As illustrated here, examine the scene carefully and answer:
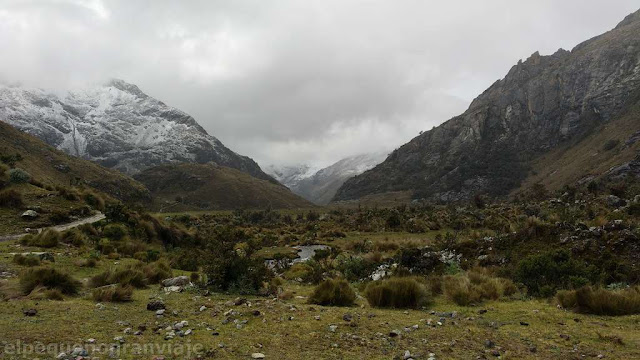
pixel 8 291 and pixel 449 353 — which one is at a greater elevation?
pixel 8 291

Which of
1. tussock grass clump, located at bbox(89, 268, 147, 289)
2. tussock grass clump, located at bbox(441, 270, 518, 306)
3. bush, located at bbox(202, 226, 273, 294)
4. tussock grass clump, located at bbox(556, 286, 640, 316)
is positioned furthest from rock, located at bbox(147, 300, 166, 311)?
tussock grass clump, located at bbox(556, 286, 640, 316)

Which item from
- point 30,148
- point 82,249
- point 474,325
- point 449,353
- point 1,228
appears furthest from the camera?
point 30,148

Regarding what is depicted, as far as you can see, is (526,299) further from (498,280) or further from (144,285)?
(144,285)

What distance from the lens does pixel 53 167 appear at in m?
99.1

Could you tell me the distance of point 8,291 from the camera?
9539 mm

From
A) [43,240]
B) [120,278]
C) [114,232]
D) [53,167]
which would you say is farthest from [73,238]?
[53,167]

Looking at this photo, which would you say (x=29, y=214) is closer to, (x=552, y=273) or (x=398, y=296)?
(x=398, y=296)

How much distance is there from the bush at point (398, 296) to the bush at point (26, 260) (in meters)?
11.5

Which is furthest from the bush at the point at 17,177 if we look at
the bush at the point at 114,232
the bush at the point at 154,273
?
the bush at the point at 154,273

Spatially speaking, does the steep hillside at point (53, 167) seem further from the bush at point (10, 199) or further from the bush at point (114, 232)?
the bush at point (114, 232)

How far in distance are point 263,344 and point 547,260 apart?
10446 millimetres

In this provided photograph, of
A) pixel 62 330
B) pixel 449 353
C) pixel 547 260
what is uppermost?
pixel 547 260

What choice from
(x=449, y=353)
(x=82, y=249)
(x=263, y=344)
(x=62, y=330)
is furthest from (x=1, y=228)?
(x=449, y=353)

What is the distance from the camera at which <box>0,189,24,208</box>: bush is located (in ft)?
73.4
